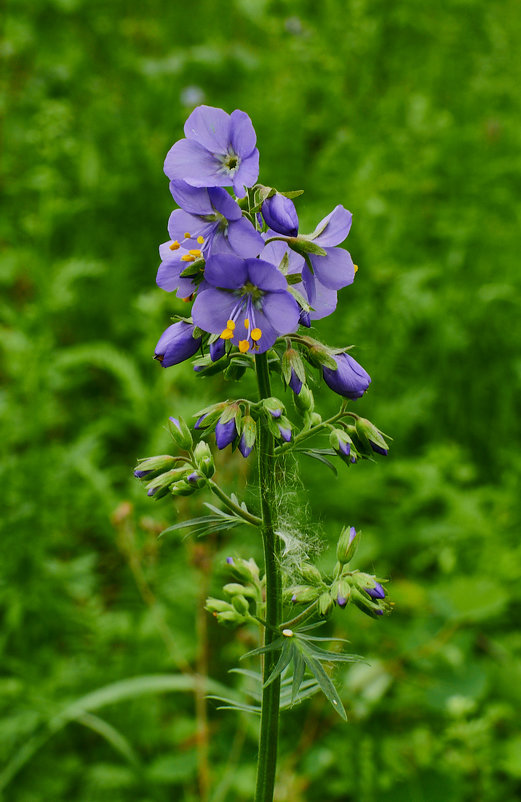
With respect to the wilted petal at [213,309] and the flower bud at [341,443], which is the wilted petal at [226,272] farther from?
the flower bud at [341,443]

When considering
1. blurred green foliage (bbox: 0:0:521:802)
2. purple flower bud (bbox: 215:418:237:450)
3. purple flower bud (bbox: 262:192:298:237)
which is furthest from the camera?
blurred green foliage (bbox: 0:0:521:802)

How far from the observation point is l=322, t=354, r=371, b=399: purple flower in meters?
1.46

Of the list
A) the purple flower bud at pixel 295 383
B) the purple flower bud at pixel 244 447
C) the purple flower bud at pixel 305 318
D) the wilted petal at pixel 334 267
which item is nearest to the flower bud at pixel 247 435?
the purple flower bud at pixel 244 447

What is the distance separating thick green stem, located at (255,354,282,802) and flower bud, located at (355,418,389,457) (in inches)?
8.3

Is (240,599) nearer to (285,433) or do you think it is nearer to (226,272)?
(285,433)

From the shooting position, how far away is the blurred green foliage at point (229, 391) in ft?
9.35

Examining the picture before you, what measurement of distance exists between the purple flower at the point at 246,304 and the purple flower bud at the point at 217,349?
0.11 feet

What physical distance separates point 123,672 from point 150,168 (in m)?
3.75

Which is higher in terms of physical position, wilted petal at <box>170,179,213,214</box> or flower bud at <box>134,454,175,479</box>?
wilted petal at <box>170,179,213,214</box>

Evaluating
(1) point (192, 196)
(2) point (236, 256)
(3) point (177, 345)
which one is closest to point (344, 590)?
(3) point (177, 345)

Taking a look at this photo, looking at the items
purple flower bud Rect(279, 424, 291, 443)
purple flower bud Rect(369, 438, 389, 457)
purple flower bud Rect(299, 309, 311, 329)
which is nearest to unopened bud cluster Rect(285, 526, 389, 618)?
purple flower bud Rect(369, 438, 389, 457)

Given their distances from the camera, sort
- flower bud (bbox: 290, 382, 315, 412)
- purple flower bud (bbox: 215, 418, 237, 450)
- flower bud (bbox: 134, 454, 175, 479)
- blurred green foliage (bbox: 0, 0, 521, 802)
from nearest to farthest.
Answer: purple flower bud (bbox: 215, 418, 237, 450) < flower bud (bbox: 290, 382, 315, 412) < flower bud (bbox: 134, 454, 175, 479) < blurred green foliage (bbox: 0, 0, 521, 802)

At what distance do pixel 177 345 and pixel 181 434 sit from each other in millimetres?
298

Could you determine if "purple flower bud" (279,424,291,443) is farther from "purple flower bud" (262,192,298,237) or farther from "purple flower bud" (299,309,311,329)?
"purple flower bud" (262,192,298,237)
